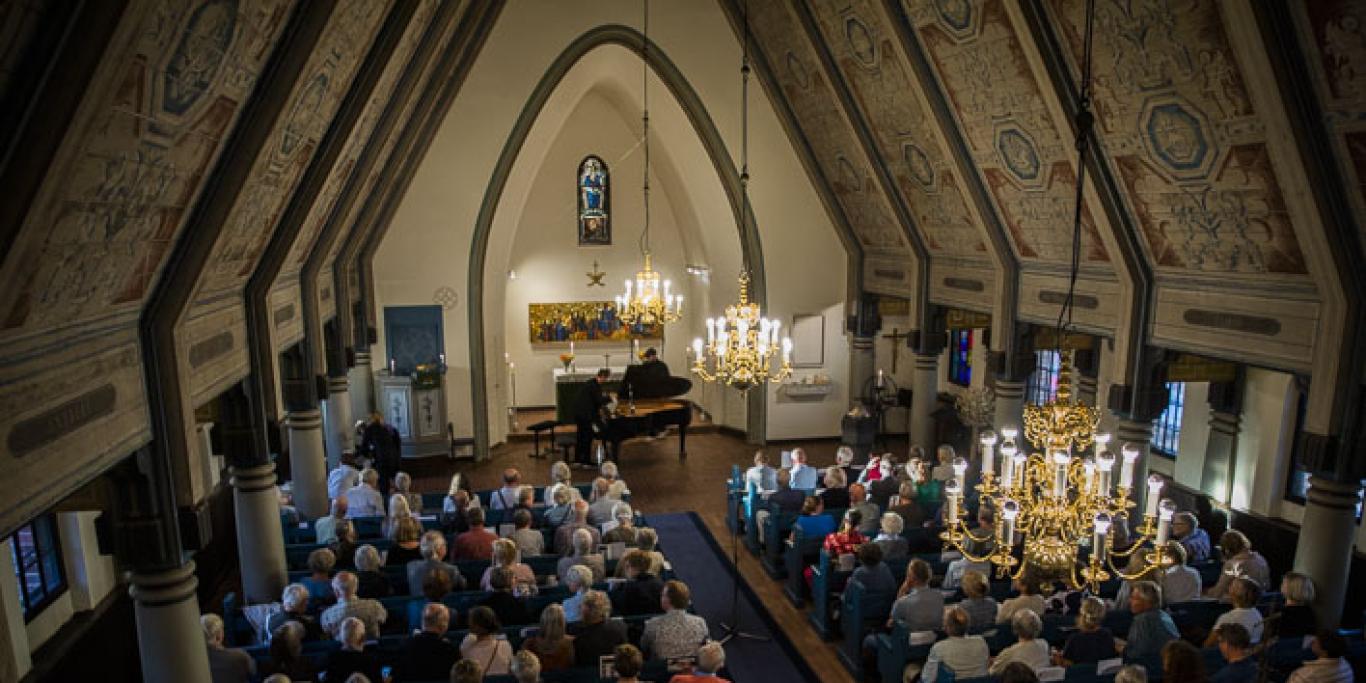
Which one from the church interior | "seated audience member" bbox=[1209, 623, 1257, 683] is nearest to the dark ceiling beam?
the church interior

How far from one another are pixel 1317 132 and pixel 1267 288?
2213mm

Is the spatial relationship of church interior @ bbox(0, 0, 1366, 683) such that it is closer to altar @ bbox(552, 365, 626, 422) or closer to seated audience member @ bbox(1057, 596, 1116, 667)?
seated audience member @ bbox(1057, 596, 1116, 667)

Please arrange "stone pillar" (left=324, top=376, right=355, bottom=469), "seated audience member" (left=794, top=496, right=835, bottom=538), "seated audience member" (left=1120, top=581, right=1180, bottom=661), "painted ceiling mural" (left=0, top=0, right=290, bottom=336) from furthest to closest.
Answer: "stone pillar" (left=324, top=376, right=355, bottom=469) → "seated audience member" (left=794, top=496, right=835, bottom=538) → "seated audience member" (left=1120, top=581, right=1180, bottom=661) → "painted ceiling mural" (left=0, top=0, right=290, bottom=336)

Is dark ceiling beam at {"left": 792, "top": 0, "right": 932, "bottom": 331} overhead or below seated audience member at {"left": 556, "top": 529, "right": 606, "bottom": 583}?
overhead

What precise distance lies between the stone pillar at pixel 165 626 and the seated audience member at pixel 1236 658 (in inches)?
300

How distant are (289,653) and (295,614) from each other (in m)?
0.99

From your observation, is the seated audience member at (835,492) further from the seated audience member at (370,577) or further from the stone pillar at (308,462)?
the stone pillar at (308,462)

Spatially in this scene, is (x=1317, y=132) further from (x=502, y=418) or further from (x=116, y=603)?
(x=502, y=418)

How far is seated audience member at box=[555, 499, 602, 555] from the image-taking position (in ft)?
29.3

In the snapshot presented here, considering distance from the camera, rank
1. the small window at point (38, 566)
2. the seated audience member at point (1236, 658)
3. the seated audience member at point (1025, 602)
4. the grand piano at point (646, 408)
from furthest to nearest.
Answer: the grand piano at point (646, 408), the small window at point (38, 566), the seated audience member at point (1025, 602), the seated audience member at point (1236, 658)

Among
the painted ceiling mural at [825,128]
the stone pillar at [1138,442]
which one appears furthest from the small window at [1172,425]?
the painted ceiling mural at [825,128]

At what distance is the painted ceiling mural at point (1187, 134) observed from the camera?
6.61 meters

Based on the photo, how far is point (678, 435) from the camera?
18.2m

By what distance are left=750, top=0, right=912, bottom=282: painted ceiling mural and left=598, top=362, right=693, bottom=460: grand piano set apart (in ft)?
15.3
